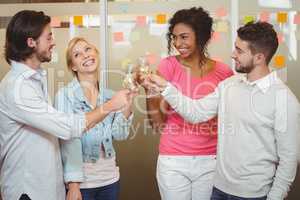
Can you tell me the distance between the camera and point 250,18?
3.08 meters

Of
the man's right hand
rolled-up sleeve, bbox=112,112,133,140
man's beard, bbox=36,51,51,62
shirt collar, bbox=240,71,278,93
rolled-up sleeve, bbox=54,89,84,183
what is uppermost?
man's beard, bbox=36,51,51,62

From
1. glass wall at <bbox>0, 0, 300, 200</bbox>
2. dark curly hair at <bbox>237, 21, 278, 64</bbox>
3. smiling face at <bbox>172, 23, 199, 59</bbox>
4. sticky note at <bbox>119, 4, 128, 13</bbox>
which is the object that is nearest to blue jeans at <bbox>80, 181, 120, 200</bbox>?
smiling face at <bbox>172, 23, 199, 59</bbox>

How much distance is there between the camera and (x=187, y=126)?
6.70ft

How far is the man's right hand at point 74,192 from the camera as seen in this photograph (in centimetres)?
179

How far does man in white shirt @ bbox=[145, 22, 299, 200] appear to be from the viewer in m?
1.75

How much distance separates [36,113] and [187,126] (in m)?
0.76

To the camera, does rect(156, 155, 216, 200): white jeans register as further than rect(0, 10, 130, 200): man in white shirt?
Yes

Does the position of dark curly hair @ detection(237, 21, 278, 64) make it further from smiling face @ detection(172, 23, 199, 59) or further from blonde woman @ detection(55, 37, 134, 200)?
blonde woman @ detection(55, 37, 134, 200)

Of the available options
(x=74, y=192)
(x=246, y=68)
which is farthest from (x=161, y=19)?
(x=74, y=192)

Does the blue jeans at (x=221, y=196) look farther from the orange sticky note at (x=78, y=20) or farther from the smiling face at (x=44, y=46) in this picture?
the orange sticky note at (x=78, y=20)

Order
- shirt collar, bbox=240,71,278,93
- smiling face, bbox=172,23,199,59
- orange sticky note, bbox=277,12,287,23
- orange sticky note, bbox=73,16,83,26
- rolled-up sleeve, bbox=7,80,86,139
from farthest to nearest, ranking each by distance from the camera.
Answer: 1. orange sticky note, bbox=73,16,83,26
2. orange sticky note, bbox=277,12,287,23
3. smiling face, bbox=172,23,199,59
4. shirt collar, bbox=240,71,278,93
5. rolled-up sleeve, bbox=7,80,86,139

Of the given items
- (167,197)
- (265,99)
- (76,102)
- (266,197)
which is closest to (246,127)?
(265,99)

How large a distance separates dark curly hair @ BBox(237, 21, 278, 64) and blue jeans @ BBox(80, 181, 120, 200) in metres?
0.90

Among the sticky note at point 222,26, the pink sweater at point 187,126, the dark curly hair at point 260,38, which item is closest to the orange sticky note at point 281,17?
the sticky note at point 222,26
